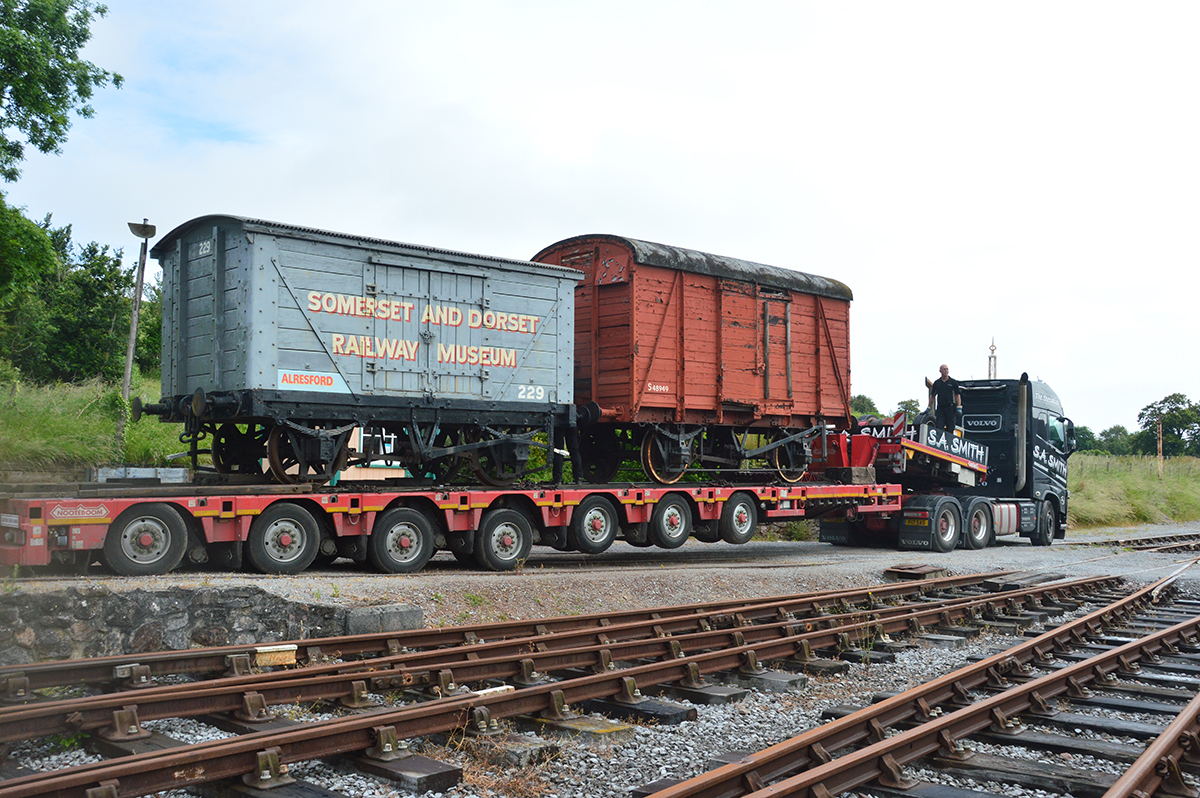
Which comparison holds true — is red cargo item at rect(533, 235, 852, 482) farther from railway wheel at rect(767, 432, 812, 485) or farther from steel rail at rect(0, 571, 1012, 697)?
steel rail at rect(0, 571, 1012, 697)

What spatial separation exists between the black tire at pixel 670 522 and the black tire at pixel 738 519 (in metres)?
0.75

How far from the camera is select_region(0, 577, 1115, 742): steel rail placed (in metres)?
5.04

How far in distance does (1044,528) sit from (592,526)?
13170 millimetres

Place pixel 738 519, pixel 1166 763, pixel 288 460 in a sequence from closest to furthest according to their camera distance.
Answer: pixel 1166 763 < pixel 288 460 < pixel 738 519

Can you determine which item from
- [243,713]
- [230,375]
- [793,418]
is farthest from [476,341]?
[243,713]

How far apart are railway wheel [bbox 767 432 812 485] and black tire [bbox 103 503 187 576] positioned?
10.3 m

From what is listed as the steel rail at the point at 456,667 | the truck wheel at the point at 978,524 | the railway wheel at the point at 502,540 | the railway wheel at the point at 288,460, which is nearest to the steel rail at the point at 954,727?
the steel rail at the point at 456,667

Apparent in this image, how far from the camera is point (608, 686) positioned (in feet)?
21.0

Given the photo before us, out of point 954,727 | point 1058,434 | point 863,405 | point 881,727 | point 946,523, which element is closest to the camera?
point 881,727

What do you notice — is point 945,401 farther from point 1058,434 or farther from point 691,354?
point 691,354

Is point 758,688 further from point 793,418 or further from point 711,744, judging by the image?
point 793,418

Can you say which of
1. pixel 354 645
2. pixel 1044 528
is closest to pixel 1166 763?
pixel 354 645

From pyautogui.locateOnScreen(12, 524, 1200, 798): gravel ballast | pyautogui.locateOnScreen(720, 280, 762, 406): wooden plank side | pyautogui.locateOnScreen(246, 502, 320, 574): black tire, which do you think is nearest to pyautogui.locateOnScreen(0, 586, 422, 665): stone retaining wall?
pyautogui.locateOnScreen(12, 524, 1200, 798): gravel ballast

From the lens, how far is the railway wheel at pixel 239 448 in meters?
12.4
